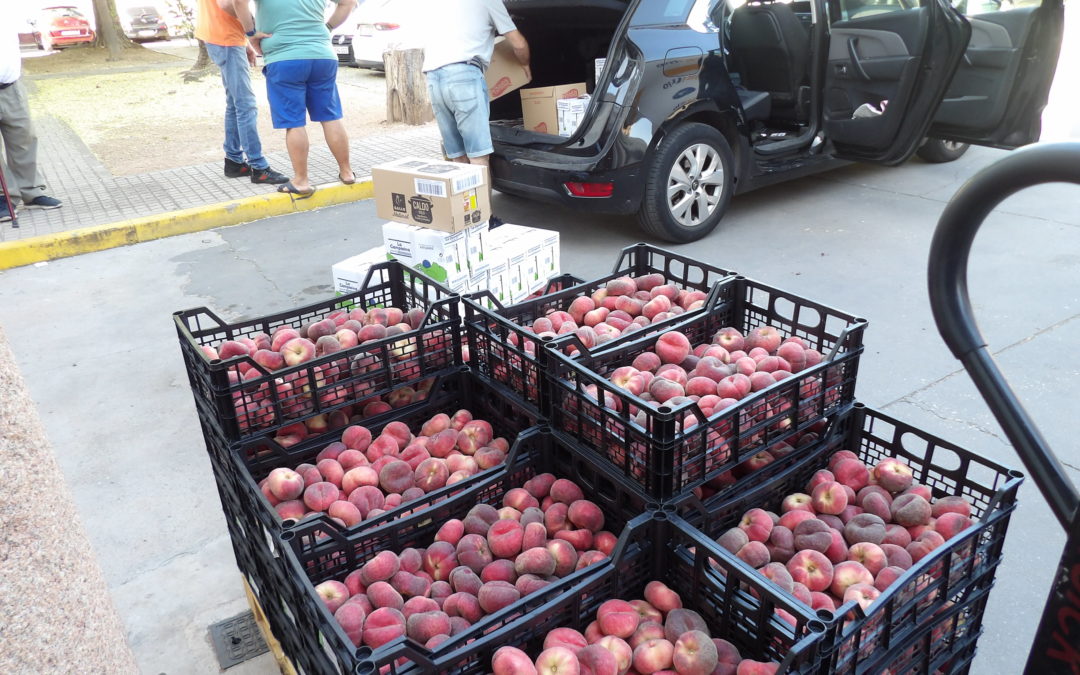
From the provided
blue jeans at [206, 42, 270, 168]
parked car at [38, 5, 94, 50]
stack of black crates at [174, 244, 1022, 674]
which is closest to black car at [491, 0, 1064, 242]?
blue jeans at [206, 42, 270, 168]

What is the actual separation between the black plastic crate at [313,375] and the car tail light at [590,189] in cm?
297

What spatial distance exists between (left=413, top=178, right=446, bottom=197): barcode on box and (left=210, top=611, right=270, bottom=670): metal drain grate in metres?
2.43

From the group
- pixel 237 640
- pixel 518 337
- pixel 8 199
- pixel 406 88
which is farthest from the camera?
pixel 406 88

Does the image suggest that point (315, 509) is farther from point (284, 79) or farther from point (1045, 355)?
point (284, 79)

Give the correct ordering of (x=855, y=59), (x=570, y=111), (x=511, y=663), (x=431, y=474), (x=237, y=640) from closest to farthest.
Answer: (x=511, y=663)
(x=431, y=474)
(x=237, y=640)
(x=855, y=59)
(x=570, y=111)

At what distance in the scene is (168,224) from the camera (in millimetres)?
6531

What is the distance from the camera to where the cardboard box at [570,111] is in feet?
19.0

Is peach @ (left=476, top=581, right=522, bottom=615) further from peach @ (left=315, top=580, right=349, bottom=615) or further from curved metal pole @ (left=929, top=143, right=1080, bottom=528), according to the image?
curved metal pole @ (left=929, top=143, right=1080, bottom=528)

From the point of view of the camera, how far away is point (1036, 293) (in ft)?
15.6

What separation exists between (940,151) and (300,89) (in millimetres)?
6025

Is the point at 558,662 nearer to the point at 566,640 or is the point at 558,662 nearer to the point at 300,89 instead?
the point at 566,640

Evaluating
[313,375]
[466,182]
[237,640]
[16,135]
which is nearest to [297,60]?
[16,135]

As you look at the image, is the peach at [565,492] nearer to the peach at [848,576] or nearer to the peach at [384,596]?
the peach at [384,596]

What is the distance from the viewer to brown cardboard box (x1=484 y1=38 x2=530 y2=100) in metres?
6.09
